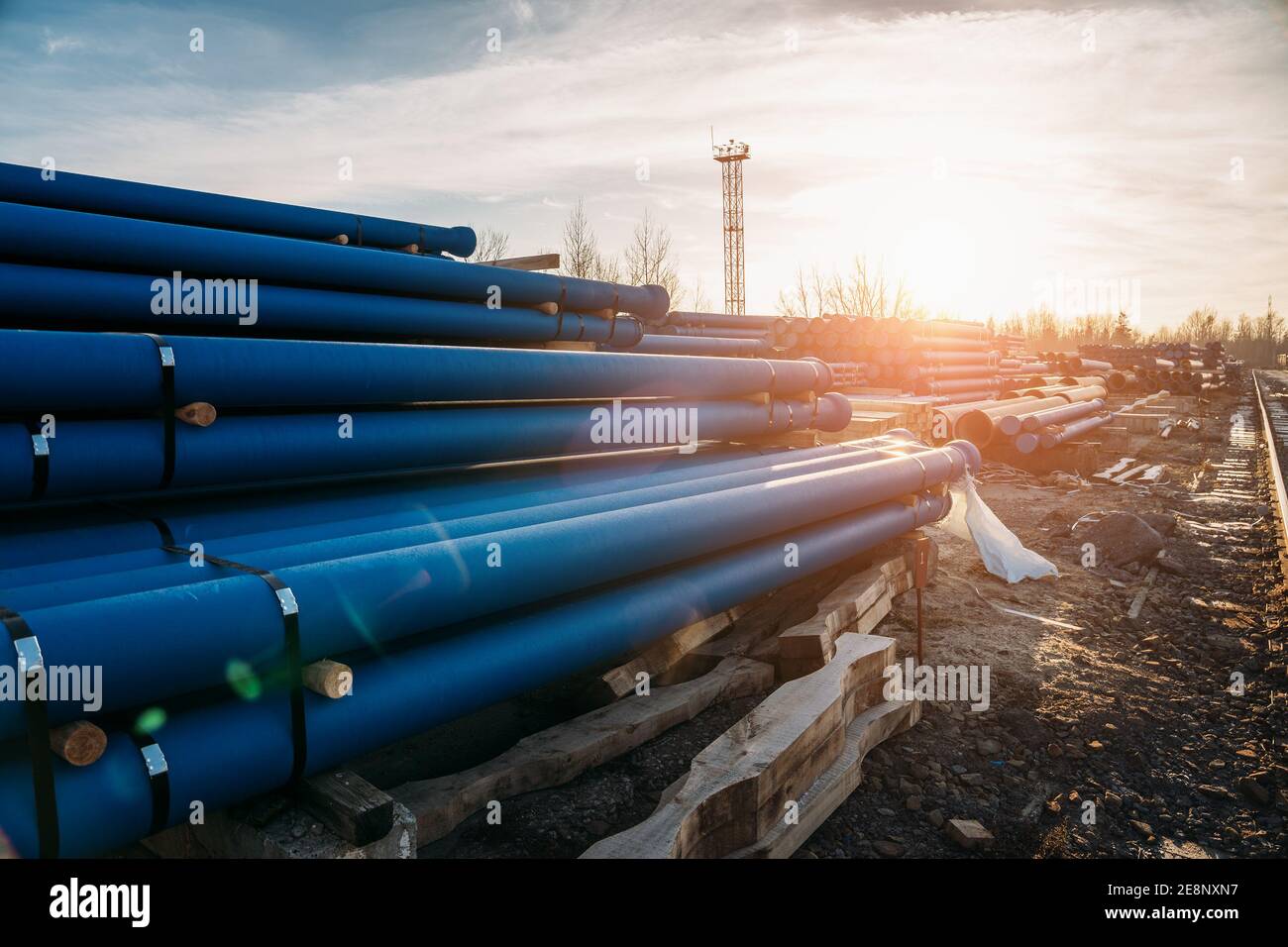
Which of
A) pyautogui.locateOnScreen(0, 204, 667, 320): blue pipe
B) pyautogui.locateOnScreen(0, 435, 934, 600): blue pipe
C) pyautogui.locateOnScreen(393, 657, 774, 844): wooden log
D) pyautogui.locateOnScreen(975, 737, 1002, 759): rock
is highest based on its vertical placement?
pyautogui.locateOnScreen(0, 204, 667, 320): blue pipe

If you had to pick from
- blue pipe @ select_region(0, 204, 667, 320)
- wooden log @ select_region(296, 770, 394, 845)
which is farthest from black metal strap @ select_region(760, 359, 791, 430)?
wooden log @ select_region(296, 770, 394, 845)

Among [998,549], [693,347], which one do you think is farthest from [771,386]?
[693,347]

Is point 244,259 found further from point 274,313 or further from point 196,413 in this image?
point 196,413

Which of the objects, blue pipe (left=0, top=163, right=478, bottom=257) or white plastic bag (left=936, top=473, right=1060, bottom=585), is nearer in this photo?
blue pipe (left=0, top=163, right=478, bottom=257)

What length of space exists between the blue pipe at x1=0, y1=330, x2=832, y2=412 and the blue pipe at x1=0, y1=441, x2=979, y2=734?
3.53 feet

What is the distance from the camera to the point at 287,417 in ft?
11.4

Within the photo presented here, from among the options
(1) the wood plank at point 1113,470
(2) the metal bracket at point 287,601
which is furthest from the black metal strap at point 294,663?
(1) the wood plank at point 1113,470

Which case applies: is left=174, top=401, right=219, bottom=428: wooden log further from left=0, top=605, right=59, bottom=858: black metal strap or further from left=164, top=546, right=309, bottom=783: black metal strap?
left=0, top=605, right=59, bottom=858: black metal strap

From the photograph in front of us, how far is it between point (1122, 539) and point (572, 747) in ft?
20.2

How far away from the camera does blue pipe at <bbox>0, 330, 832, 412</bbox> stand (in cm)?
268

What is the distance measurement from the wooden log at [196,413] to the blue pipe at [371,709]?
116cm

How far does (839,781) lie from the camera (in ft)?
10.5

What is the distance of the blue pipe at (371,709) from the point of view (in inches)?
75.7
